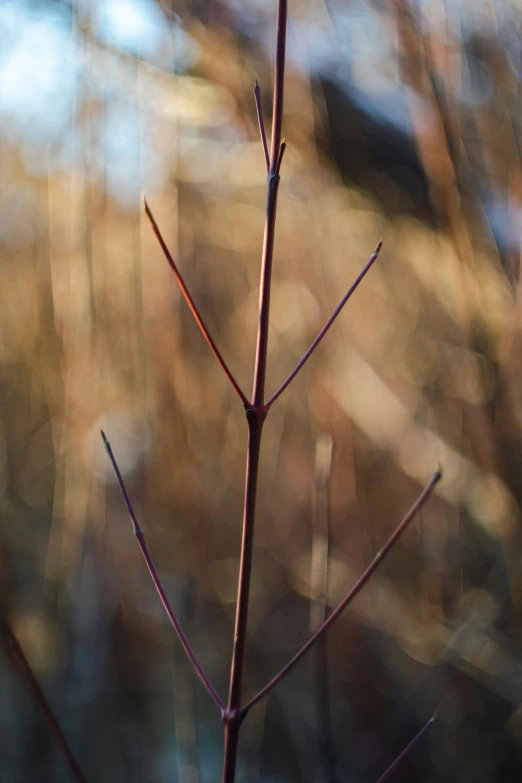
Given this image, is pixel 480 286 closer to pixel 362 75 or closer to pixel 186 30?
pixel 362 75

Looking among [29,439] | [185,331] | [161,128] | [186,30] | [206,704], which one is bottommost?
[206,704]

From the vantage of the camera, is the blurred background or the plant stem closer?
the plant stem

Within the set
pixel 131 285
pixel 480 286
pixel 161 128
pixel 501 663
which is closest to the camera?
pixel 480 286

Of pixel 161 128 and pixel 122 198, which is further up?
pixel 161 128

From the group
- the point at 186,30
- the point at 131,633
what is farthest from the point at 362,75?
the point at 131,633

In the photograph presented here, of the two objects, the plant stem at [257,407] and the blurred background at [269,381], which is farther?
the blurred background at [269,381]
